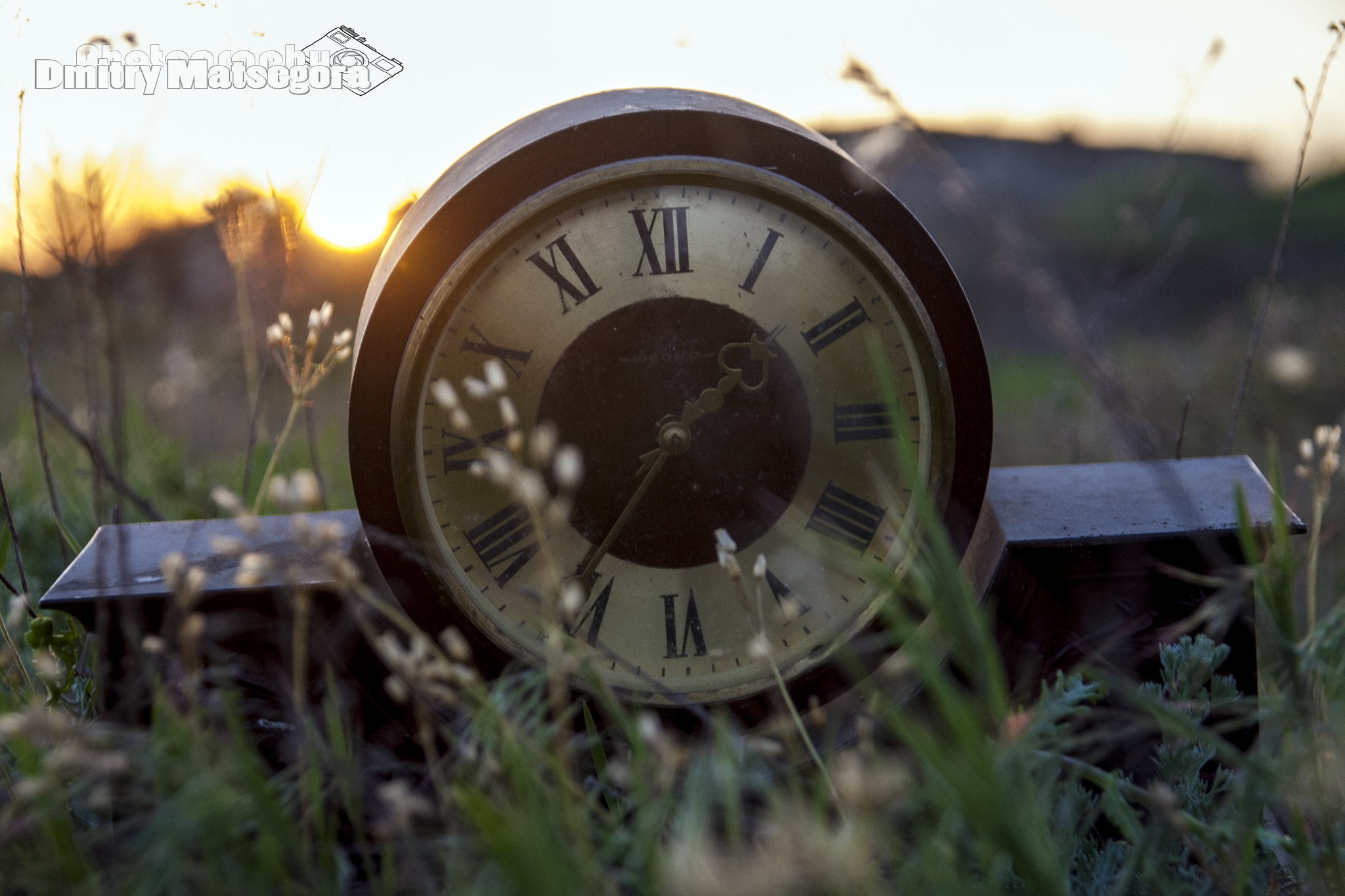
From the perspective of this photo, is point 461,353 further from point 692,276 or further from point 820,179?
point 820,179

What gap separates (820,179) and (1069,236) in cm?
1049

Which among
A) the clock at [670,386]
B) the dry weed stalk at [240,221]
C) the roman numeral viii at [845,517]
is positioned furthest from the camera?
the dry weed stalk at [240,221]

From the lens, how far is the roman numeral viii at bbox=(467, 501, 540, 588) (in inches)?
61.0

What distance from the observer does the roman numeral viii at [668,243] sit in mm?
1512

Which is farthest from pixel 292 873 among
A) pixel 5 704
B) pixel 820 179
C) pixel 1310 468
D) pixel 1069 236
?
pixel 1069 236

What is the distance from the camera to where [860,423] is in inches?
61.8

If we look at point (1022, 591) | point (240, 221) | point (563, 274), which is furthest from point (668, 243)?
point (240, 221)

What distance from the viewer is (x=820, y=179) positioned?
150cm

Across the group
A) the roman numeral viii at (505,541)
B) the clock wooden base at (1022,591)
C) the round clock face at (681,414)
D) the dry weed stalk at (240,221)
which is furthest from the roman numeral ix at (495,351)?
the dry weed stalk at (240,221)

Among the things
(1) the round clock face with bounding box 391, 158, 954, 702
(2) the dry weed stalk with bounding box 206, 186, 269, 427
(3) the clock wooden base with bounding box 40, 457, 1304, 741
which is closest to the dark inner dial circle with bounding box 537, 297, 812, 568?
(1) the round clock face with bounding box 391, 158, 954, 702

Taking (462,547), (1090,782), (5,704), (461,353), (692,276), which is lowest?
(1090,782)

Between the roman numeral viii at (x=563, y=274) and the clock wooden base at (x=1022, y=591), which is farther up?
the roman numeral viii at (x=563, y=274)

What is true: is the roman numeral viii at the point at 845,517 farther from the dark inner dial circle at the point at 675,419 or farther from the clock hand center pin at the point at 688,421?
the clock hand center pin at the point at 688,421

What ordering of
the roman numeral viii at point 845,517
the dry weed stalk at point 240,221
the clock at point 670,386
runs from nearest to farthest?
the clock at point 670,386
the roman numeral viii at point 845,517
the dry weed stalk at point 240,221
